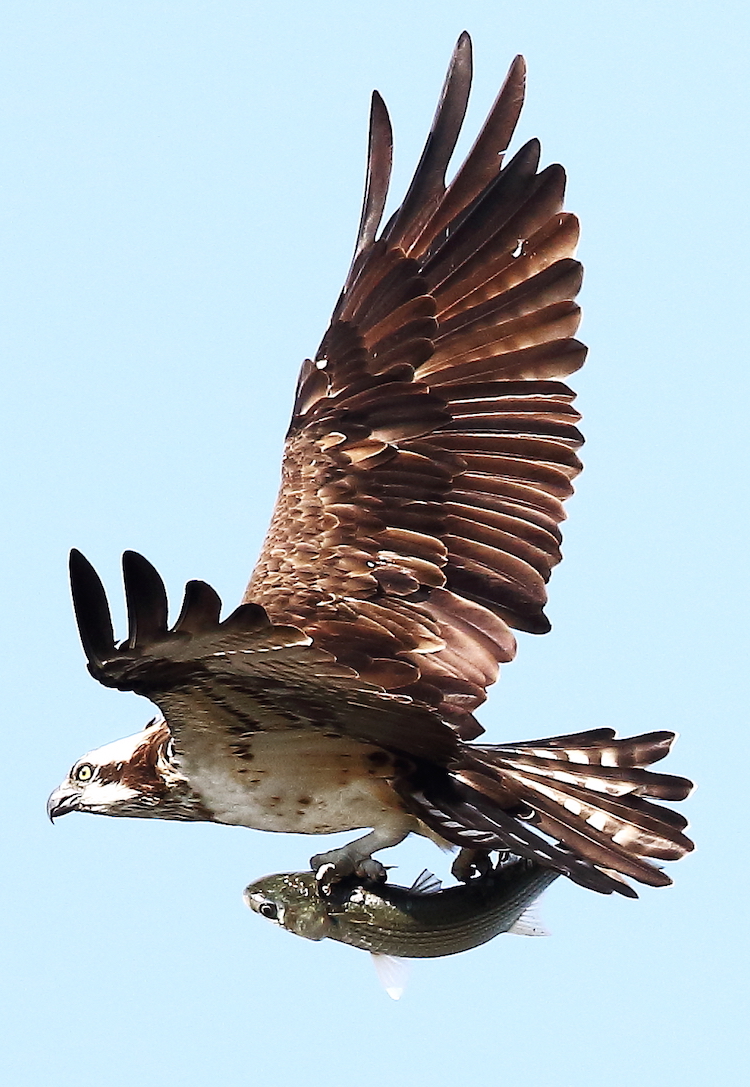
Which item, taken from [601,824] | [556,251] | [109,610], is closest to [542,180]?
[556,251]

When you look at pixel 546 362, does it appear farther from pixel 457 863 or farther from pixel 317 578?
pixel 457 863

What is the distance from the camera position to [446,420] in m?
8.41

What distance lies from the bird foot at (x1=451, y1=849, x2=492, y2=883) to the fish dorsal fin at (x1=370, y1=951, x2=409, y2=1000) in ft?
1.12

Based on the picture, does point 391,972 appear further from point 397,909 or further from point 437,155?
point 437,155

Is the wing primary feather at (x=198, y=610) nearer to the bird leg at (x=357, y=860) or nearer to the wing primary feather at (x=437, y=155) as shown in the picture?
the bird leg at (x=357, y=860)

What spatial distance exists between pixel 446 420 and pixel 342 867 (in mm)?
1692

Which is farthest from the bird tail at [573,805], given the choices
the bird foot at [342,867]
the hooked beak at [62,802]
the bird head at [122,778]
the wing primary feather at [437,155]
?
the wing primary feather at [437,155]

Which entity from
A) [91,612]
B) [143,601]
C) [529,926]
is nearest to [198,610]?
[143,601]

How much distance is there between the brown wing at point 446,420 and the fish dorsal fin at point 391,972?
796 millimetres

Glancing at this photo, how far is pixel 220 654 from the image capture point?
653cm

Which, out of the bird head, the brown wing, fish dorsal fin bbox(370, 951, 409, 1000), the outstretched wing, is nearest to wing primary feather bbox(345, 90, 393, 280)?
the brown wing

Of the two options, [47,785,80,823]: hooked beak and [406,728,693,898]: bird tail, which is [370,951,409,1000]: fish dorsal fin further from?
[47,785,80,823]: hooked beak

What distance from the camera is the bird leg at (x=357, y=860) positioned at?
25.2 feet

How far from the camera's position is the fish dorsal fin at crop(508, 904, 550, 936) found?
7.99 metres
